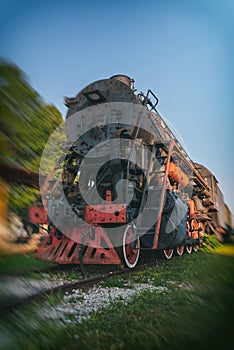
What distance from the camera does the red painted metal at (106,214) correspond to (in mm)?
5750

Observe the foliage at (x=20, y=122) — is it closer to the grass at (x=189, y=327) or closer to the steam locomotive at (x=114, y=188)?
the grass at (x=189, y=327)

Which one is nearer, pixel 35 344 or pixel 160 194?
pixel 35 344

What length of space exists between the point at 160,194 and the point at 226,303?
6089 millimetres

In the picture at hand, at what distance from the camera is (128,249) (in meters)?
6.19

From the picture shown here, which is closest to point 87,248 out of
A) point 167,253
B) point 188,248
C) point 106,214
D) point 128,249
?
point 106,214

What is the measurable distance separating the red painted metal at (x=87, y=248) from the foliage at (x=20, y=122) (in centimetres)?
484

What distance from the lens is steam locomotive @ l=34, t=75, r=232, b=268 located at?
19.0ft

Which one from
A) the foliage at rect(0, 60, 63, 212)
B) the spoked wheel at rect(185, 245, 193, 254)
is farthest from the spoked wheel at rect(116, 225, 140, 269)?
the foliage at rect(0, 60, 63, 212)

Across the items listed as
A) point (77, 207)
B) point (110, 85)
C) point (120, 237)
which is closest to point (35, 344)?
point (120, 237)

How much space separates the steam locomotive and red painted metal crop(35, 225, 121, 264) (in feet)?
0.06

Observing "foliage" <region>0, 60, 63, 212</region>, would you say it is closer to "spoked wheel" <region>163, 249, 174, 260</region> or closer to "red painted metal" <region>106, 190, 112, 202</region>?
"red painted metal" <region>106, 190, 112, 202</region>

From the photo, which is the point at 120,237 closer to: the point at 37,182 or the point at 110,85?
the point at 110,85

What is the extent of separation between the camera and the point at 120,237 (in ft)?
19.1

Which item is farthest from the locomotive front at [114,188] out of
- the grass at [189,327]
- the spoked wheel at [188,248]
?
the grass at [189,327]
